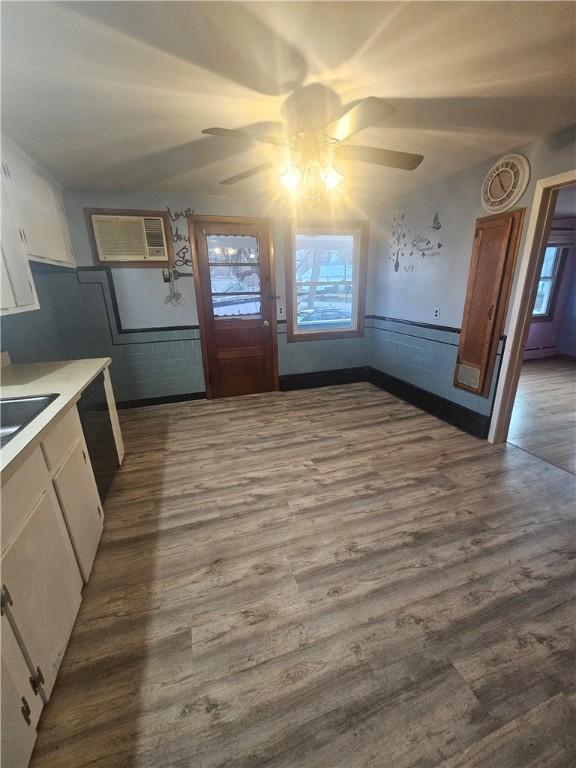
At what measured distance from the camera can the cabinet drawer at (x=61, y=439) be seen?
1.36m

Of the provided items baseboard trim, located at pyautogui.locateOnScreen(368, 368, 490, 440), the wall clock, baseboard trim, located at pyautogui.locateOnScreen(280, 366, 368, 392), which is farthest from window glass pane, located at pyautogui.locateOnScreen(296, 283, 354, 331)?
the wall clock

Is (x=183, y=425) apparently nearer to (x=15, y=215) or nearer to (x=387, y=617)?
(x=15, y=215)

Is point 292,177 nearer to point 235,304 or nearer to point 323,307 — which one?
point 235,304

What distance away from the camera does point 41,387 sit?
5.97 feet

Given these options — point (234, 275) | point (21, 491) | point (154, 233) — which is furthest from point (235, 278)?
point (21, 491)

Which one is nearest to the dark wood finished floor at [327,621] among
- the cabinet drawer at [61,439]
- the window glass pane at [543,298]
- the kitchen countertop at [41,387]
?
the cabinet drawer at [61,439]

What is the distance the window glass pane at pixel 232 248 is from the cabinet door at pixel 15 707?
3.47 metres

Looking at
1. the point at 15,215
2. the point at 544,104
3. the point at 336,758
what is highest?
the point at 544,104

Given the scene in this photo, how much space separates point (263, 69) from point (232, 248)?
2301 millimetres

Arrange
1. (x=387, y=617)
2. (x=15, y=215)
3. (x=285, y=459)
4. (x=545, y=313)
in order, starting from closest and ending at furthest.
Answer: (x=387, y=617) → (x=15, y=215) → (x=285, y=459) → (x=545, y=313)

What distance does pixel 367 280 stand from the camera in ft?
14.0

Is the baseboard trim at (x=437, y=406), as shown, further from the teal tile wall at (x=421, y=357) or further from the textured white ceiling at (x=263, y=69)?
the textured white ceiling at (x=263, y=69)

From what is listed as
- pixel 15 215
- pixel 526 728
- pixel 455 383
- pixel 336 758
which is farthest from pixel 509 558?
pixel 15 215

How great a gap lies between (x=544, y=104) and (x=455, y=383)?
6.91ft
